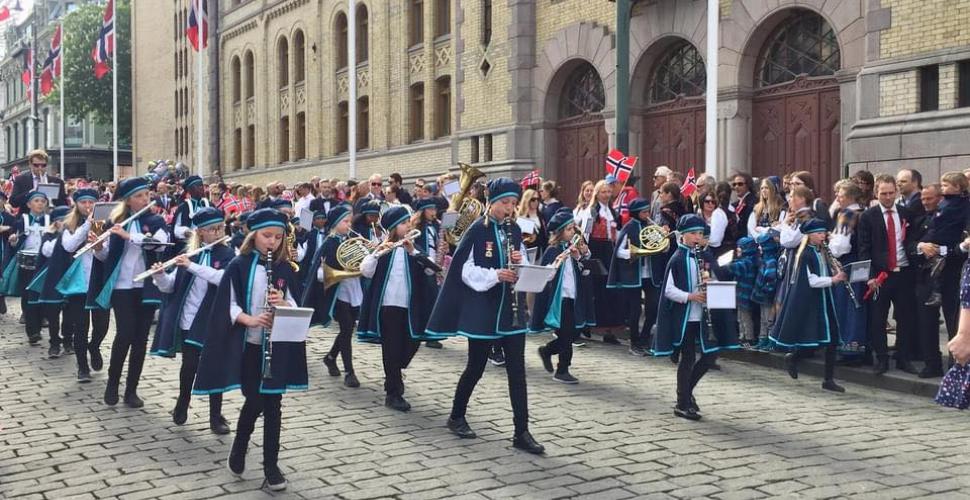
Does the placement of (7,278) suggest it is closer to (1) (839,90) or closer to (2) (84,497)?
(2) (84,497)

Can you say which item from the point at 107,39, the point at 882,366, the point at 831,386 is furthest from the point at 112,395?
the point at 107,39

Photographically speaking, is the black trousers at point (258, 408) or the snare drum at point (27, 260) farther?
the snare drum at point (27, 260)

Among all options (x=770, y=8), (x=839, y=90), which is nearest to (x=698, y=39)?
(x=770, y=8)

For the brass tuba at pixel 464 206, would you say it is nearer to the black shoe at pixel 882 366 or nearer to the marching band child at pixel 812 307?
the marching band child at pixel 812 307

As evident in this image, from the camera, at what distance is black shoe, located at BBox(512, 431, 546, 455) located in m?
7.09

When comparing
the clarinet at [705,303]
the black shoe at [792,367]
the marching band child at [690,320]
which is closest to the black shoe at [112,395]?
the marching band child at [690,320]

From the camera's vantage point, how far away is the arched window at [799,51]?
16.8m

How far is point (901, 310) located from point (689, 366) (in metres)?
2.91

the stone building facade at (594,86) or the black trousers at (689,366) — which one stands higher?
the stone building facade at (594,86)

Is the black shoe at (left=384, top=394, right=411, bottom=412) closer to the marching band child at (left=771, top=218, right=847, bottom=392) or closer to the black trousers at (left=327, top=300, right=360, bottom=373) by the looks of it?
the black trousers at (left=327, top=300, right=360, bottom=373)

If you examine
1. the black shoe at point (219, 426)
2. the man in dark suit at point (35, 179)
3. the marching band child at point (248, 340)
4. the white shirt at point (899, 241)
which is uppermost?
the man in dark suit at point (35, 179)

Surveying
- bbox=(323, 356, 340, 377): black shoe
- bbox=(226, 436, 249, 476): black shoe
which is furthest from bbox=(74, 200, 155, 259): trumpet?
bbox=(226, 436, 249, 476): black shoe

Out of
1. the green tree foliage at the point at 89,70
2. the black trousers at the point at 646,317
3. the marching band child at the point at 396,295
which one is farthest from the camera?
the green tree foliage at the point at 89,70

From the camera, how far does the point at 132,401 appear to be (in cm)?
872
